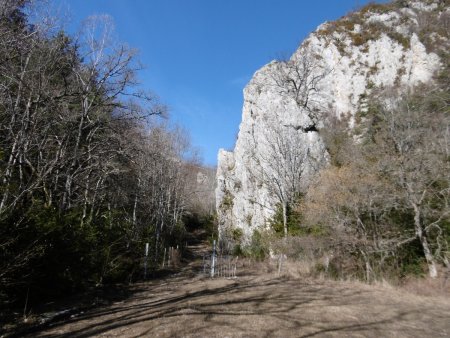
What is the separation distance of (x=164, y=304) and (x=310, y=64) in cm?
2958

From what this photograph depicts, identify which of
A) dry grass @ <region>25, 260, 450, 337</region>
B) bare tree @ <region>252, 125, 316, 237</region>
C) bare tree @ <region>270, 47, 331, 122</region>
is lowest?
dry grass @ <region>25, 260, 450, 337</region>

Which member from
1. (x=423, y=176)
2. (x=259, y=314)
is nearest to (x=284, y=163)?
(x=423, y=176)

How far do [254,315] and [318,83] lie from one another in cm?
2810

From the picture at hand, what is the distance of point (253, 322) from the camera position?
6.43 metres

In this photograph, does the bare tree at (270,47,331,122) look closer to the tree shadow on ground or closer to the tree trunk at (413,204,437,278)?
the tree trunk at (413,204,437,278)

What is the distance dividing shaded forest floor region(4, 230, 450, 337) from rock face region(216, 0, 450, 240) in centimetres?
1520

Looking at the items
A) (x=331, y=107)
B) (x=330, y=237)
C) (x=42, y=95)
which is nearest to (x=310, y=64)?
(x=331, y=107)

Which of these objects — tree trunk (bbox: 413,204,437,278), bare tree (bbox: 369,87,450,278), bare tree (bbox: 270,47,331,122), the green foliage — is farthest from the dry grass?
bare tree (bbox: 270,47,331,122)

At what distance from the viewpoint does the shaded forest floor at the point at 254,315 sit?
226 inches

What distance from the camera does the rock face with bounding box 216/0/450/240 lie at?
91.2ft

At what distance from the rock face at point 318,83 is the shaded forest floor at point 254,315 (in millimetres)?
15202

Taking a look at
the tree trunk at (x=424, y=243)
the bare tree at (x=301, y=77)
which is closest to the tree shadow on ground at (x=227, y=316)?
the tree trunk at (x=424, y=243)

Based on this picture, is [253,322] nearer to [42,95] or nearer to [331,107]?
[42,95]

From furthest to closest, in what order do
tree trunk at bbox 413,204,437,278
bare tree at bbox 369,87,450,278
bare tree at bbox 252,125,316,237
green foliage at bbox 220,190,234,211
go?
green foliage at bbox 220,190,234,211 < bare tree at bbox 252,125,316,237 < bare tree at bbox 369,87,450,278 < tree trunk at bbox 413,204,437,278
